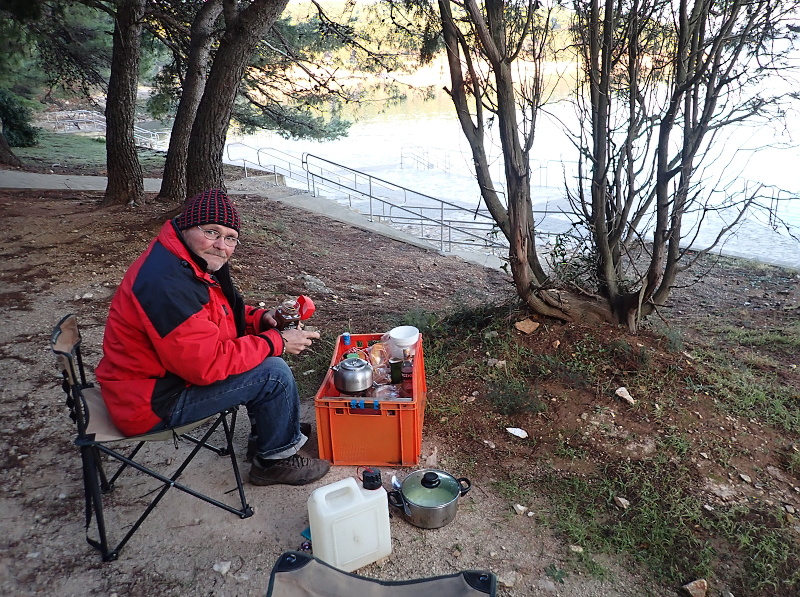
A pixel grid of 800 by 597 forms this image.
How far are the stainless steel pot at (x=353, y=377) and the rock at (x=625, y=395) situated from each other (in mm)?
1635

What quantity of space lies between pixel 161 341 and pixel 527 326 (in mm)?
2679

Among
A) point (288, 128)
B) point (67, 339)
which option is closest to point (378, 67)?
point (288, 128)

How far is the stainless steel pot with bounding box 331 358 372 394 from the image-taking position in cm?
320

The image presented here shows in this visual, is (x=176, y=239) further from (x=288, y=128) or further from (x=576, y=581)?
(x=288, y=128)

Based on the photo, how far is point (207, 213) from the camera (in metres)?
2.72

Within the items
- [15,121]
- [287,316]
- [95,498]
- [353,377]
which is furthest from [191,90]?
[15,121]

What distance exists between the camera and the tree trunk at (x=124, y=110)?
29.7 feet

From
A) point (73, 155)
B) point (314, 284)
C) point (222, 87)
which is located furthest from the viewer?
point (73, 155)

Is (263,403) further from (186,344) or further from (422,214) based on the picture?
(422,214)

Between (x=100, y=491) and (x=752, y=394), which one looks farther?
(x=752, y=394)

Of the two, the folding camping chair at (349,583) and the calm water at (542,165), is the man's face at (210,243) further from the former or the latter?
the calm water at (542,165)

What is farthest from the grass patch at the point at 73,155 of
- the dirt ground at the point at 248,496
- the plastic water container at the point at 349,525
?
the plastic water container at the point at 349,525

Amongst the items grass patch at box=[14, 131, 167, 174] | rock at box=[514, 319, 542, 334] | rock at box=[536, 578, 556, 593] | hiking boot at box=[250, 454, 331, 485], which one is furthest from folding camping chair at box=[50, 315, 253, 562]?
grass patch at box=[14, 131, 167, 174]

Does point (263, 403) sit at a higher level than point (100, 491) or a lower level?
higher
